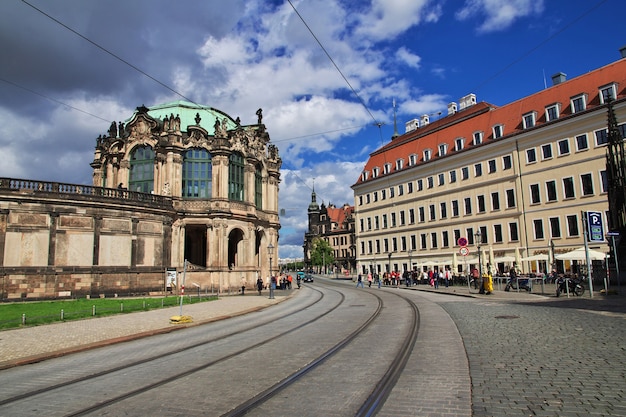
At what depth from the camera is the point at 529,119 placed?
47406mm

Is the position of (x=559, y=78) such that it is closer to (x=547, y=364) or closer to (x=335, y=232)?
(x=547, y=364)

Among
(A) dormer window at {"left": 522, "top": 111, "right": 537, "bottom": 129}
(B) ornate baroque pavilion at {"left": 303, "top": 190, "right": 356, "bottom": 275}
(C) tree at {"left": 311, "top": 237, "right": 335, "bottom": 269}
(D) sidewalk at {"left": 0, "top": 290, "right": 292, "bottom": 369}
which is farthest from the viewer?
(B) ornate baroque pavilion at {"left": 303, "top": 190, "right": 356, "bottom": 275}

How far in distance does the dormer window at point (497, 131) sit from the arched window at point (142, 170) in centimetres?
3875

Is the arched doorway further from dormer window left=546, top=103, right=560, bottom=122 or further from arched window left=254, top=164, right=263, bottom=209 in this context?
dormer window left=546, top=103, right=560, bottom=122

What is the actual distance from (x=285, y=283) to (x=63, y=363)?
39085 mm

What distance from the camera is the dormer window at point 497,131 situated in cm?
5058

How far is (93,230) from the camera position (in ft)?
102

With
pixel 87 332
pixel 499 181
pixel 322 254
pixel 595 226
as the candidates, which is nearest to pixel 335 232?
pixel 322 254

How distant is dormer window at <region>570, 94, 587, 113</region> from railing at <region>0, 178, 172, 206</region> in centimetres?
4096

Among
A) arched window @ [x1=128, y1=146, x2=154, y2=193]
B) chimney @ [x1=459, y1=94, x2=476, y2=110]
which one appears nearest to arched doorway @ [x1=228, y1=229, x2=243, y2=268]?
arched window @ [x1=128, y1=146, x2=154, y2=193]

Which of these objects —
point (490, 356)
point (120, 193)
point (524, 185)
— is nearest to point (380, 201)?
point (524, 185)

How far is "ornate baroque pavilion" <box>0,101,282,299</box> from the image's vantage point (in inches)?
1133

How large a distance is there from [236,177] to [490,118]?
106 feet

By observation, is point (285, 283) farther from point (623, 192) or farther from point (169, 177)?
point (623, 192)
